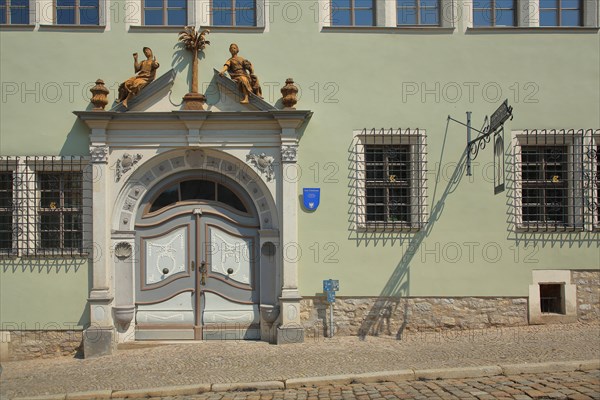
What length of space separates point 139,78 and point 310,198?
11.0ft

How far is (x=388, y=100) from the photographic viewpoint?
342 inches

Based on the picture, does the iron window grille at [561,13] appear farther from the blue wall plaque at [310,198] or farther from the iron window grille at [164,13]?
the iron window grille at [164,13]

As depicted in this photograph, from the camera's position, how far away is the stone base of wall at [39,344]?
8.33 meters

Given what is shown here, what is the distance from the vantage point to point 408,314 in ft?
28.1

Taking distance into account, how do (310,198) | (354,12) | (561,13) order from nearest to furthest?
(310,198)
(354,12)
(561,13)

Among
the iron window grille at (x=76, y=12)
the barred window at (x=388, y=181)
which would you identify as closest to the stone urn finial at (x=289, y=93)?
the barred window at (x=388, y=181)

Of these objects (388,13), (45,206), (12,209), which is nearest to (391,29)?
(388,13)

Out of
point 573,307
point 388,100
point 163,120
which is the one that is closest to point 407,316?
point 573,307

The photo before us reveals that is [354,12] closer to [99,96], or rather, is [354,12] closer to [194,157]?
[194,157]

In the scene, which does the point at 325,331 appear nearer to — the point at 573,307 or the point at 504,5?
the point at 573,307

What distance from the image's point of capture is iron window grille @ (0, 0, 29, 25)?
873 centimetres

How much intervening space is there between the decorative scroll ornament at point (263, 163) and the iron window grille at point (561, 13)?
17.5ft

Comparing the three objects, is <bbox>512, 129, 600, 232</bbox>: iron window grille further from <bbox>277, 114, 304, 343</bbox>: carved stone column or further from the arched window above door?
the arched window above door

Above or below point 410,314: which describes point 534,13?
above
